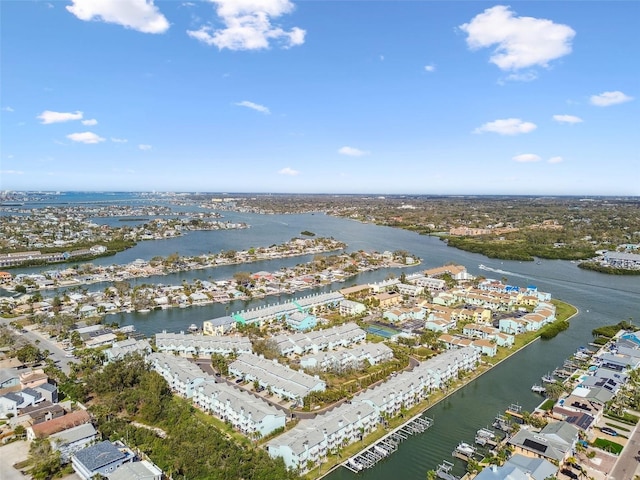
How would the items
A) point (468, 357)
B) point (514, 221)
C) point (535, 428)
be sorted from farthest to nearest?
point (514, 221) < point (468, 357) < point (535, 428)

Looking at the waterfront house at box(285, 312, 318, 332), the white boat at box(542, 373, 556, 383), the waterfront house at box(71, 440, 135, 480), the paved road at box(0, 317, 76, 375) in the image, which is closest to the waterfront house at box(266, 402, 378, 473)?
the waterfront house at box(71, 440, 135, 480)

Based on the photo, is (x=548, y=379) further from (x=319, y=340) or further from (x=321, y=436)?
(x=321, y=436)

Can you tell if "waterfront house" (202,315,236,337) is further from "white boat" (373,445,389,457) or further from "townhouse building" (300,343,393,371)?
"white boat" (373,445,389,457)

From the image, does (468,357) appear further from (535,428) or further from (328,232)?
(328,232)

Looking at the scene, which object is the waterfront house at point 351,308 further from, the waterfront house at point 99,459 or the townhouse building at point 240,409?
the waterfront house at point 99,459

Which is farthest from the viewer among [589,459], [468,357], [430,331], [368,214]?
A: [368,214]

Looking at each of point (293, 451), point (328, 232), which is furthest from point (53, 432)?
point (328, 232)
